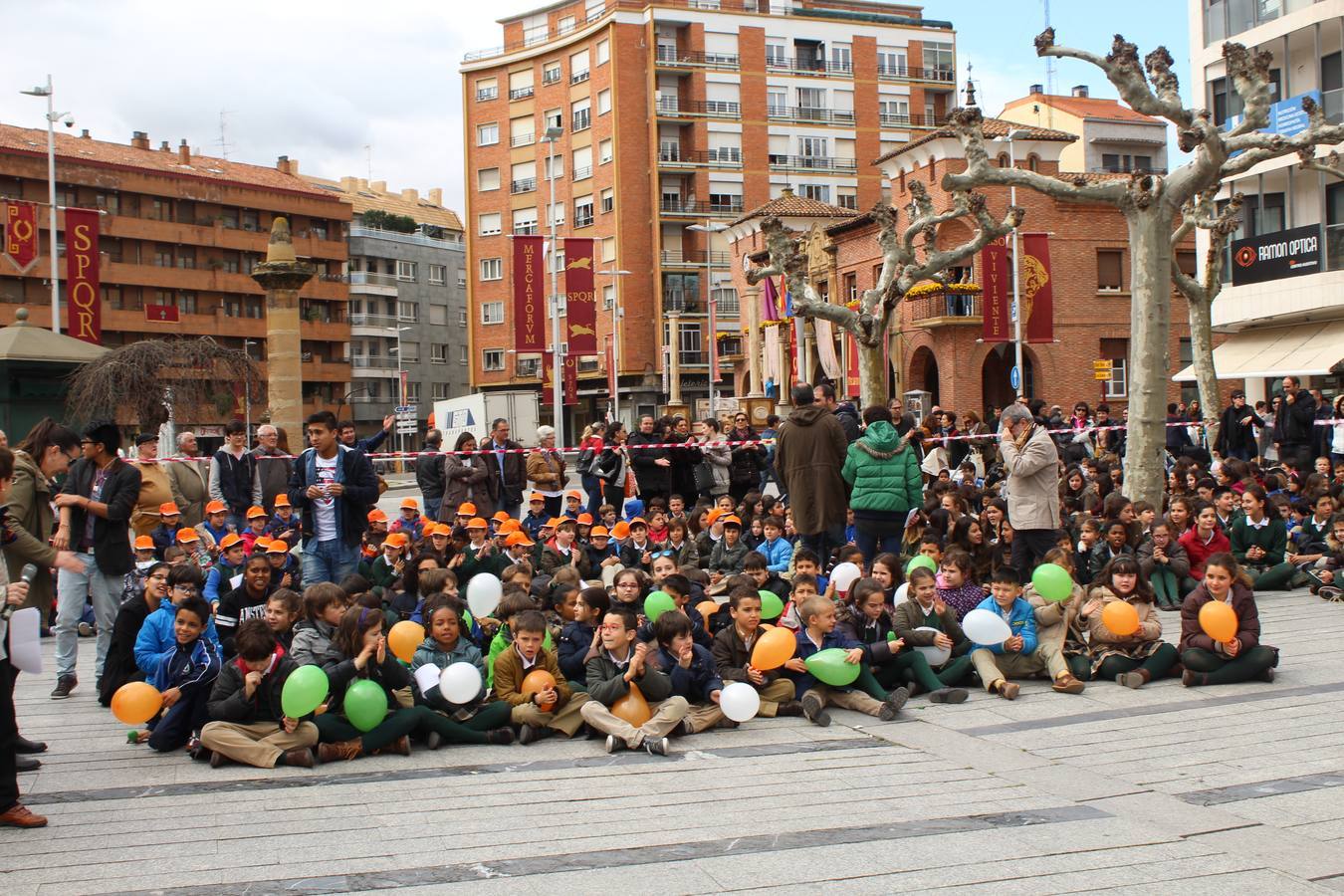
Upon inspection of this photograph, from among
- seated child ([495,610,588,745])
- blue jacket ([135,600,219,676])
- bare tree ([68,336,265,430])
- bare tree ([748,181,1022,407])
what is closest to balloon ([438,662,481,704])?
seated child ([495,610,588,745])

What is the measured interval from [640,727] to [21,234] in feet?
78.6

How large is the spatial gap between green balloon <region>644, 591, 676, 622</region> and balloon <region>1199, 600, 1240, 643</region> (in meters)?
3.79

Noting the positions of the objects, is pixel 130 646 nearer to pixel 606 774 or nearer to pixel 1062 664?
pixel 606 774

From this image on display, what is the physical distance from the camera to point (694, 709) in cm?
878

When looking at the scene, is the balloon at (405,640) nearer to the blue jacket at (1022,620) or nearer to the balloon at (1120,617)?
the blue jacket at (1022,620)

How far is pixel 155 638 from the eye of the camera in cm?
873

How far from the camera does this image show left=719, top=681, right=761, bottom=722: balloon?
8492 mm

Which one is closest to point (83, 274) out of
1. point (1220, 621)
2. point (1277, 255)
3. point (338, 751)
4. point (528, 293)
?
point (528, 293)

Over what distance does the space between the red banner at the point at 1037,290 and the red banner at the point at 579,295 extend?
1666 cm

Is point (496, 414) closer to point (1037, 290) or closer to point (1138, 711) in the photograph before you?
point (1037, 290)

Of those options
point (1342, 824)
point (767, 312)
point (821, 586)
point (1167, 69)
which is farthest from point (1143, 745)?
point (767, 312)

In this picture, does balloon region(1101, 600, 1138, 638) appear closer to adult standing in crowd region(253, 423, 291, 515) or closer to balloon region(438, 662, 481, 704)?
balloon region(438, 662, 481, 704)

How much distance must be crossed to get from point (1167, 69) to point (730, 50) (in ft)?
174

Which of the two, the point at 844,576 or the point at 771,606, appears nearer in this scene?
the point at 771,606
